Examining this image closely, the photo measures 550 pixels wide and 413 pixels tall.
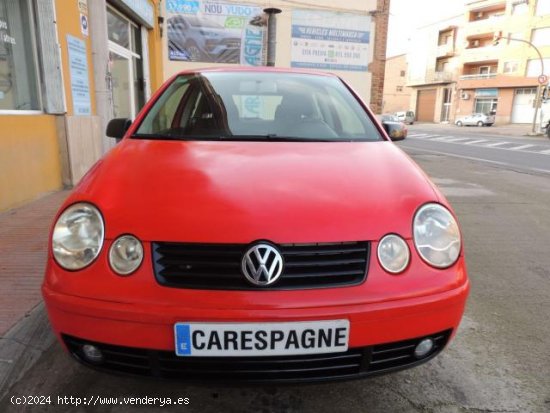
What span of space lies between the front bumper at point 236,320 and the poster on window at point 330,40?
11.2 m

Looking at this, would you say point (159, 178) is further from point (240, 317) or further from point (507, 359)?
point (507, 359)

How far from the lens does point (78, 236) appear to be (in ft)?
5.26

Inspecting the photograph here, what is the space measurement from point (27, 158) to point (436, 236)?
4.35 metres

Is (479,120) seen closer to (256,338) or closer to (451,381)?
(451,381)

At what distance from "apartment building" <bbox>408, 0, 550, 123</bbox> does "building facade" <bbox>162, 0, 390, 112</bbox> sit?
85.1ft

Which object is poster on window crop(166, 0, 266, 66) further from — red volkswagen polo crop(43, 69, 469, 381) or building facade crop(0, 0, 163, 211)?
red volkswagen polo crop(43, 69, 469, 381)

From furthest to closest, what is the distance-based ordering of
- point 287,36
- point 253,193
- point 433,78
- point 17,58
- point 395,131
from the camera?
point 433,78
point 287,36
point 17,58
point 395,131
point 253,193

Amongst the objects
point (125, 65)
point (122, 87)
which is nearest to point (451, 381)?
point (122, 87)

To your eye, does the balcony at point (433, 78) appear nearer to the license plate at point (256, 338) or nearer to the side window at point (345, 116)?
the side window at point (345, 116)

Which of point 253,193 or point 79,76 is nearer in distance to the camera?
point 253,193

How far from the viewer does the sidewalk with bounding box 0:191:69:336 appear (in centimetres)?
244

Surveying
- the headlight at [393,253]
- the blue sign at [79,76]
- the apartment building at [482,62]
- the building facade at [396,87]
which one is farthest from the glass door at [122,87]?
the building facade at [396,87]

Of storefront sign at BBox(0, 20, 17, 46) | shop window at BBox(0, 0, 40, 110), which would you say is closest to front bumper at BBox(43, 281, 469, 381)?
shop window at BBox(0, 0, 40, 110)

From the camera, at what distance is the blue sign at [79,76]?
538 cm
